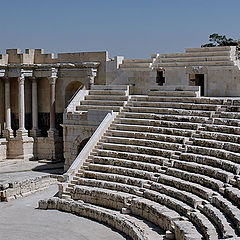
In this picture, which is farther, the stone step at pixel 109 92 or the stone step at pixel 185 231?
the stone step at pixel 109 92

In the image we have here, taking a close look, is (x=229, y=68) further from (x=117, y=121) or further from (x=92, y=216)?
(x=92, y=216)

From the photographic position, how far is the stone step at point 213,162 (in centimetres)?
1513

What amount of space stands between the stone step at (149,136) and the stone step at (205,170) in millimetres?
1400

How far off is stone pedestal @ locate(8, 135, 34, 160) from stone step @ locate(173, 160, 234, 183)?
41.5 ft

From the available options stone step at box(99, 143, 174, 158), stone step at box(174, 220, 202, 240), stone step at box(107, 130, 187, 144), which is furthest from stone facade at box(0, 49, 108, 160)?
stone step at box(174, 220, 202, 240)

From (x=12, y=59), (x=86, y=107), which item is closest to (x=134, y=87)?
(x=86, y=107)

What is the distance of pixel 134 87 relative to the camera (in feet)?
84.5

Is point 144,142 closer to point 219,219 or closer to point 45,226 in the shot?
point 45,226

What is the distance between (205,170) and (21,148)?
1437 centimetres

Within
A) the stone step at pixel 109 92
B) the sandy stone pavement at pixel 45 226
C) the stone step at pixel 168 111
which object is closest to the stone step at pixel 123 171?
the sandy stone pavement at pixel 45 226

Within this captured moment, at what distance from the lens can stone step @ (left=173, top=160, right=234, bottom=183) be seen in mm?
14961

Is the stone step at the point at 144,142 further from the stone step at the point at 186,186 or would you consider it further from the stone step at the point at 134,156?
the stone step at the point at 186,186

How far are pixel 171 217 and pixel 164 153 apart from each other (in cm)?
415

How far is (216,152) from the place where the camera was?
54.1ft
